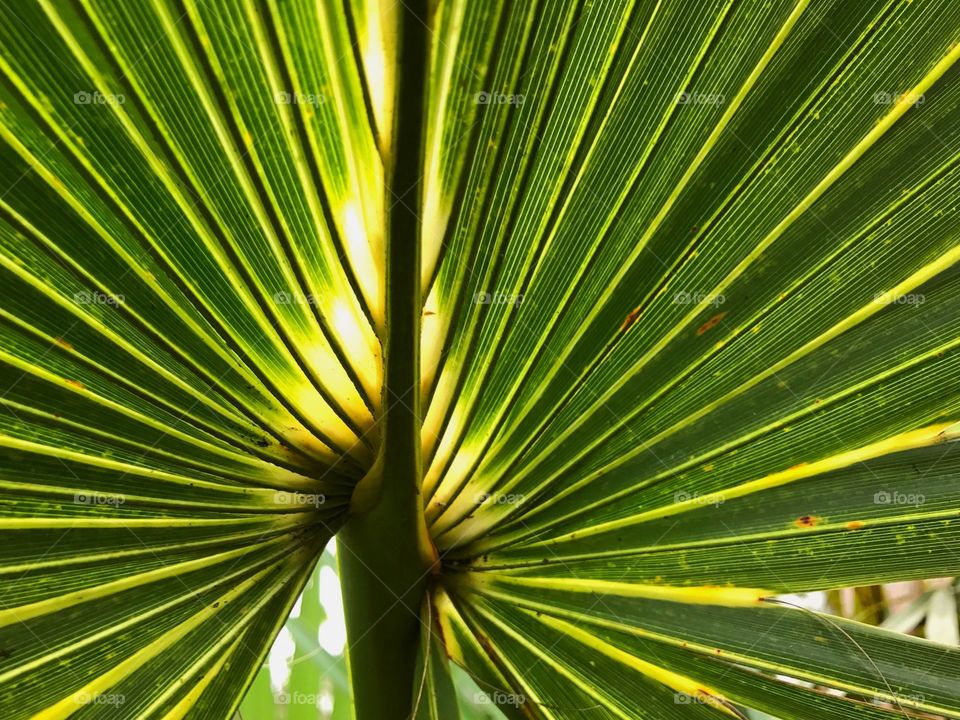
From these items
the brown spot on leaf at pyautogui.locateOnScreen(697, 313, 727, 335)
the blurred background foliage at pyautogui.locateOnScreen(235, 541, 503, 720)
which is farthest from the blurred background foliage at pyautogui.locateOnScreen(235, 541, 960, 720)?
the brown spot on leaf at pyautogui.locateOnScreen(697, 313, 727, 335)

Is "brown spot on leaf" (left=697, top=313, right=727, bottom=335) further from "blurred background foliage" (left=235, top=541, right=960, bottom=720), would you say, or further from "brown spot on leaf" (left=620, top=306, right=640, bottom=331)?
"blurred background foliage" (left=235, top=541, right=960, bottom=720)

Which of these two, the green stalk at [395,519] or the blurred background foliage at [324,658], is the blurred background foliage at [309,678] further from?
the green stalk at [395,519]

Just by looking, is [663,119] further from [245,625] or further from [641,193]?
[245,625]

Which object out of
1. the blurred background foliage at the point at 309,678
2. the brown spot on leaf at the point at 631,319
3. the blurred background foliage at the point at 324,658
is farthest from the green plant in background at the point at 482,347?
the blurred background foliage at the point at 309,678

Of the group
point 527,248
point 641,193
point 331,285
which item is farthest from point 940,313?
point 331,285

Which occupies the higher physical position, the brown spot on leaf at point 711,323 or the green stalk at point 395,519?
the brown spot on leaf at point 711,323
